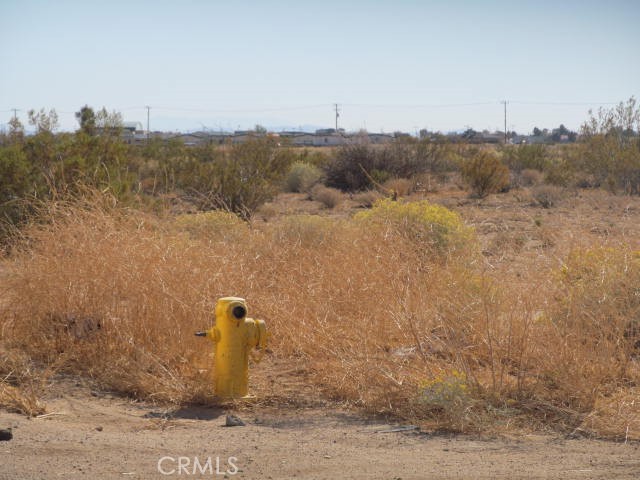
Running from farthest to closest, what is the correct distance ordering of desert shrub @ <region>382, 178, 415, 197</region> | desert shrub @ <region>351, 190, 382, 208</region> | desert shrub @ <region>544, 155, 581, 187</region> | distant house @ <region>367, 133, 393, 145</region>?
distant house @ <region>367, 133, 393, 145</region> → desert shrub @ <region>544, 155, 581, 187</region> → desert shrub @ <region>382, 178, 415, 197</region> → desert shrub @ <region>351, 190, 382, 208</region>

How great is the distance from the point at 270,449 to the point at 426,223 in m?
6.25

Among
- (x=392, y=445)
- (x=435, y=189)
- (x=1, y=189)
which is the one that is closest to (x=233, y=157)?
(x=435, y=189)

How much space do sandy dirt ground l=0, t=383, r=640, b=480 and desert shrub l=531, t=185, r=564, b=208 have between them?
1819cm

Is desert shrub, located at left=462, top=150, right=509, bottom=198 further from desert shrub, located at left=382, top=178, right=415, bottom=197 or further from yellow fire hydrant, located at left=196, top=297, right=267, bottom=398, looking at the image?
yellow fire hydrant, located at left=196, top=297, right=267, bottom=398

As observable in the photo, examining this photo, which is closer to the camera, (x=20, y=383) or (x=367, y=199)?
(x=20, y=383)

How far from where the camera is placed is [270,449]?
5379 mm

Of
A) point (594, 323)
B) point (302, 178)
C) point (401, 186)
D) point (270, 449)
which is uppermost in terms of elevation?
A: point (302, 178)

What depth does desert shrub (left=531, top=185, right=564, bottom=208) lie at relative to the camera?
23389mm

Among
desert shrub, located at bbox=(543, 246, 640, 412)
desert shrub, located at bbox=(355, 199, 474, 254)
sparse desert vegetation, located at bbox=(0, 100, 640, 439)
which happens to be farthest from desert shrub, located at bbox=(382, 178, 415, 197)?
desert shrub, located at bbox=(543, 246, 640, 412)

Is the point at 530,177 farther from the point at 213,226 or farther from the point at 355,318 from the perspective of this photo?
the point at 355,318

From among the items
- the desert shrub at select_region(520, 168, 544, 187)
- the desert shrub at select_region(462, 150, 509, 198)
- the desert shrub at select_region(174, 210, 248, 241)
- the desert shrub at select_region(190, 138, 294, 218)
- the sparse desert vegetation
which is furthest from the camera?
the desert shrub at select_region(520, 168, 544, 187)

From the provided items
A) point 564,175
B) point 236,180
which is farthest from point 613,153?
point 236,180

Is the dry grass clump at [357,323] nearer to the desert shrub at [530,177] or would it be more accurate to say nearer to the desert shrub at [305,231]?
the desert shrub at [305,231]

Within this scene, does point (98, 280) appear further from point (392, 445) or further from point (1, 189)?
point (1, 189)
